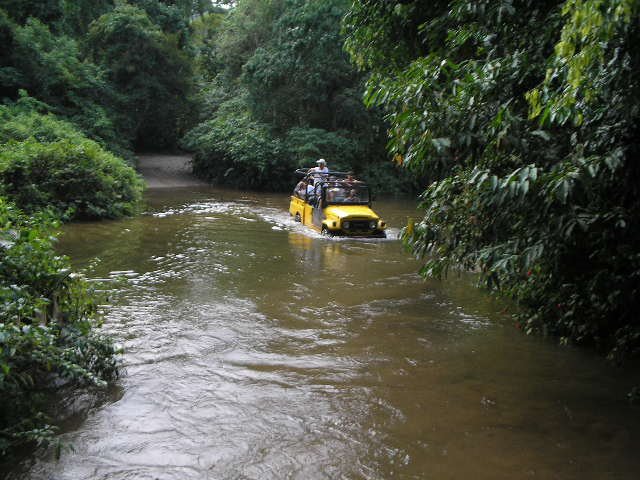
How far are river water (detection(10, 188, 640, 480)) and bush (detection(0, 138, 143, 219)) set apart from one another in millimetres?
6059

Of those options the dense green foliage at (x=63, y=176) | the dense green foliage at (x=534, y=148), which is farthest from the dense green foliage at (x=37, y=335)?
the dense green foliage at (x=63, y=176)

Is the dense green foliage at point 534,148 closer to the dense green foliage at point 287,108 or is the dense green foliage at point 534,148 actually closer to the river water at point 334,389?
the river water at point 334,389

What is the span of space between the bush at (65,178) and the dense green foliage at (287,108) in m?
8.67

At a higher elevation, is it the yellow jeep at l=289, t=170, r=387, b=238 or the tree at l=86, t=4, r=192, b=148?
the tree at l=86, t=4, r=192, b=148

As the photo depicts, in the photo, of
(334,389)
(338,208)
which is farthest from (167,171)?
(334,389)

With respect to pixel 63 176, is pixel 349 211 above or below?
below

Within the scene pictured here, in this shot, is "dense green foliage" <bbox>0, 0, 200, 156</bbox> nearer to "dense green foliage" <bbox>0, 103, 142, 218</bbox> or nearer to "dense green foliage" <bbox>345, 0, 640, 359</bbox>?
"dense green foliage" <bbox>0, 103, 142, 218</bbox>

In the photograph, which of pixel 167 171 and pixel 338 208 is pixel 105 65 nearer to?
pixel 167 171

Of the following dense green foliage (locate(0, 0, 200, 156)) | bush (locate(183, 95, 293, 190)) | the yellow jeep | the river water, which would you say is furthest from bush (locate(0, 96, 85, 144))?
the river water

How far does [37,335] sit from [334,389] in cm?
294

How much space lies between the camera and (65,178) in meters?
17.3

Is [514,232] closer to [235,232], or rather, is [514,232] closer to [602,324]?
[602,324]

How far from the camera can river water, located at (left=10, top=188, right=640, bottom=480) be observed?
15.7 ft

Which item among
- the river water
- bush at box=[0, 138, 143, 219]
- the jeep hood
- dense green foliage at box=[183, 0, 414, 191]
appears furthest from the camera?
dense green foliage at box=[183, 0, 414, 191]
